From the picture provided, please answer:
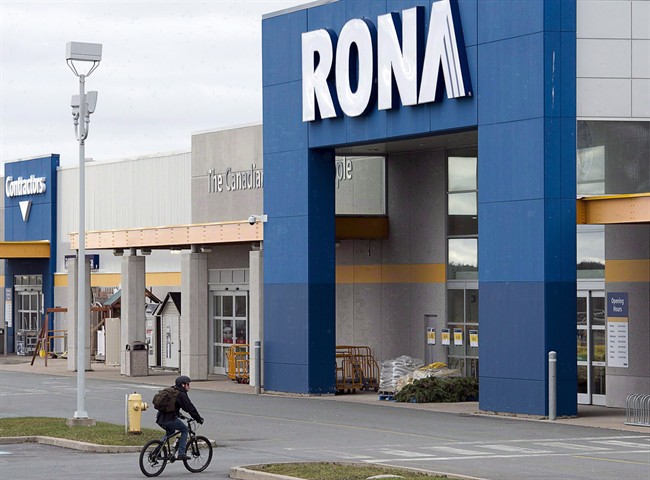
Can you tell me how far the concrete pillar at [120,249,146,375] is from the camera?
151 ft

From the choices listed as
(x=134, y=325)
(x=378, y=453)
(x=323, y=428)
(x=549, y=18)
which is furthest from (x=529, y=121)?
(x=134, y=325)

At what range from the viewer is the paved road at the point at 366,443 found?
803 inches

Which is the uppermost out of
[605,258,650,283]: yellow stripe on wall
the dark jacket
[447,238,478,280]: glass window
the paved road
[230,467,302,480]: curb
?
[447,238,478,280]: glass window

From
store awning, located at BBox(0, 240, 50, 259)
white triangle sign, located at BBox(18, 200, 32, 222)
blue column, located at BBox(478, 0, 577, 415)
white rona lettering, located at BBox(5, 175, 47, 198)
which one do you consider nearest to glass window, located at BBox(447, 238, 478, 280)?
blue column, located at BBox(478, 0, 577, 415)

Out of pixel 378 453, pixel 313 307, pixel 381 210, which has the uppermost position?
pixel 381 210

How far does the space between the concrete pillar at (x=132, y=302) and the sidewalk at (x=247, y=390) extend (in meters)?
1.30

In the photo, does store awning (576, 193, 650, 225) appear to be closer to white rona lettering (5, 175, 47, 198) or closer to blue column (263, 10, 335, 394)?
blue column (263, 10, 335, 394)

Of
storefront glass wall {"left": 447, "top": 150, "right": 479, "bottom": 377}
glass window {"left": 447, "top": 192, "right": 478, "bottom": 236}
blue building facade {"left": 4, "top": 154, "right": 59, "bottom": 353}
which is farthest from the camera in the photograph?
blue building facade {"left": 4, "top": 154, "right": 59, "bottom": 353}

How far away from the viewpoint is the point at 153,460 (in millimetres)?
19719

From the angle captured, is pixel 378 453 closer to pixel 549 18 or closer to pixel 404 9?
pixel 549 18

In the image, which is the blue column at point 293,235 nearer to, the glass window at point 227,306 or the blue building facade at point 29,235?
the glass window at point 227,306

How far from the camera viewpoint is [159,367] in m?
50.6

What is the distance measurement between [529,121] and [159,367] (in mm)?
24643

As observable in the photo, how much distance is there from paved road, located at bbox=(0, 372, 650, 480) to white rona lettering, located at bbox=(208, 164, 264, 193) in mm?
10659
